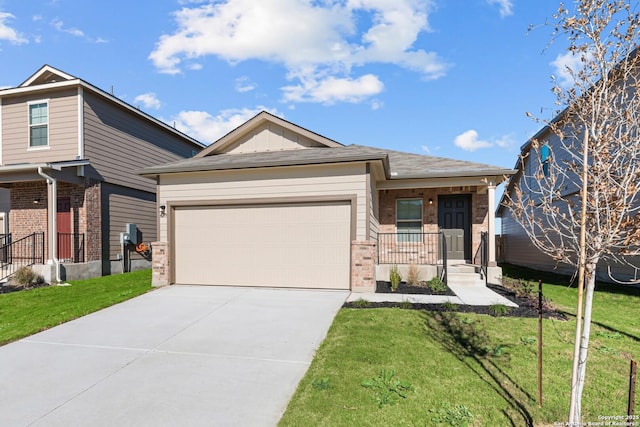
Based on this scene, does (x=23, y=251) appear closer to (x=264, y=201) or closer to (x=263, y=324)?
(x=264, y=201)

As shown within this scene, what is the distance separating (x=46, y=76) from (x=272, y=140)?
29.7 feet

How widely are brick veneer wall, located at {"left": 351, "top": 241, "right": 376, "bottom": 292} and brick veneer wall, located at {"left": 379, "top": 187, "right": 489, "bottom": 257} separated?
3233 mm

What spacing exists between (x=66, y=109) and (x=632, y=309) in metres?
16.9

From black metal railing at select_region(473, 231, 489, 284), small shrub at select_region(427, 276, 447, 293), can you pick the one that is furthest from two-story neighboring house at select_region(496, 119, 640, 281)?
small shrub at select_region(427, 276, 447, 293)

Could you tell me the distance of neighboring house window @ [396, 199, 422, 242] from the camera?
11.0m

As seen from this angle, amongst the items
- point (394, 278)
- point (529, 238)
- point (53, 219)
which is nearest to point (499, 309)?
point (394, 278)

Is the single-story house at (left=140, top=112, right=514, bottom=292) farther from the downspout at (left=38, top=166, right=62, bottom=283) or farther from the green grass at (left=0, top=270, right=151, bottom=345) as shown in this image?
the downspout at (left=38, top=166, right=62, bottom=283)

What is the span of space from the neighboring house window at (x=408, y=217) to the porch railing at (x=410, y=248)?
18cm

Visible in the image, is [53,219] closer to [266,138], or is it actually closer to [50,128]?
[50,128]

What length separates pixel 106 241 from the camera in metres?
11.8

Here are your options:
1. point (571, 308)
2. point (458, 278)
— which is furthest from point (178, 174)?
point (571, 308)

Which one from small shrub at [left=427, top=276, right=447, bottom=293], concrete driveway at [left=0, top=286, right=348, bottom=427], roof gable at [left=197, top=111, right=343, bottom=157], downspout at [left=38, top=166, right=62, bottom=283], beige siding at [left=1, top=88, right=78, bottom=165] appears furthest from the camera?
beige siding at [left=1, top=88, right=78, bottom=165]

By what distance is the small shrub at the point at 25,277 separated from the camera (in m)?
9.50

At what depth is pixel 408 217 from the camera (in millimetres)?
11180
